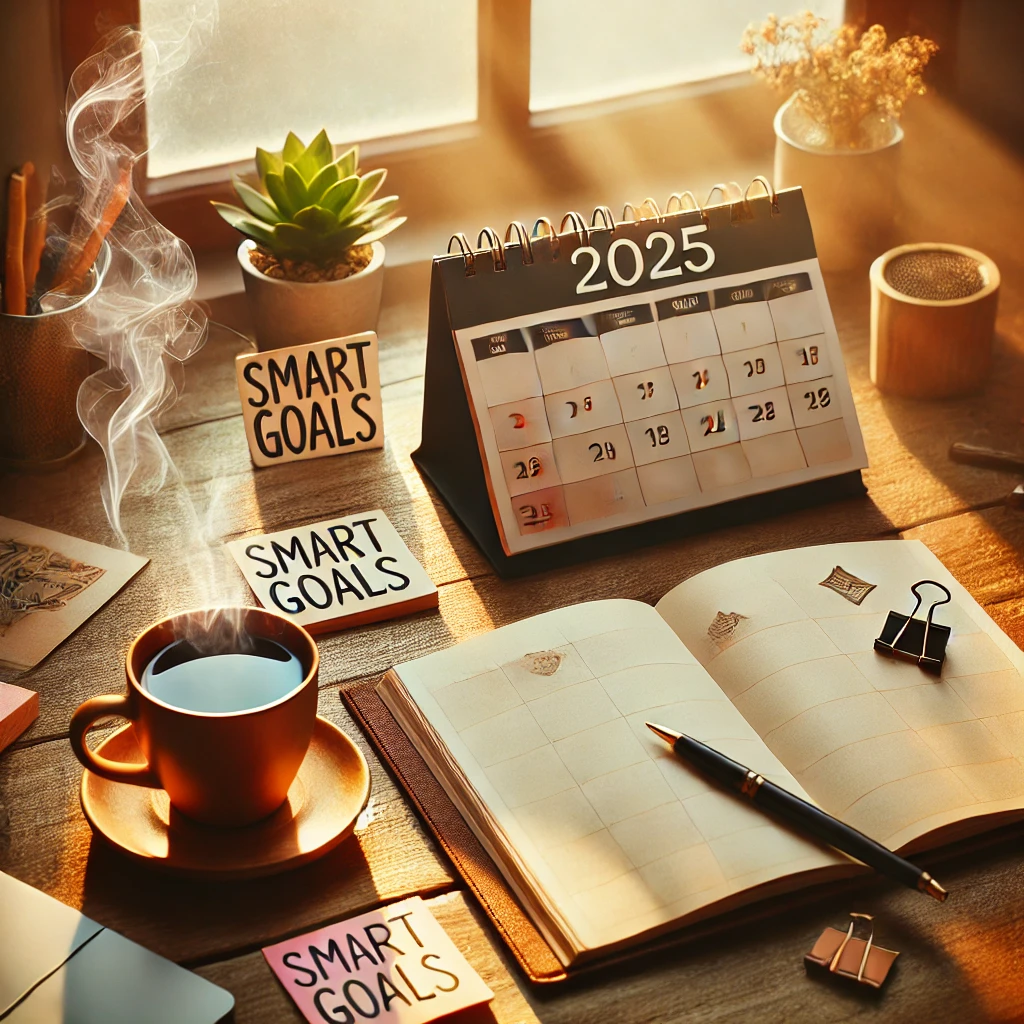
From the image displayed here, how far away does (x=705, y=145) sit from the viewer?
77.5 inches

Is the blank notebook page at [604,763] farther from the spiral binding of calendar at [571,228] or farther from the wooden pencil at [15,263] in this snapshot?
the wooden pencil at [15,263]

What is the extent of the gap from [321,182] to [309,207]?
0.12 ft

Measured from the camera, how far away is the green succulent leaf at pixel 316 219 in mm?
1339

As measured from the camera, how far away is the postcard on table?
1063 mm

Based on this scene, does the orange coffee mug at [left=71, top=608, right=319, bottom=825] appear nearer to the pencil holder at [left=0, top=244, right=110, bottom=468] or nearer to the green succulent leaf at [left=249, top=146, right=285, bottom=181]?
the pencil holder at [left=0, top=244, right=110, bottom=468]

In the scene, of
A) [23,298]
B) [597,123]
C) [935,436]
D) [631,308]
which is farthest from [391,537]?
[597,123]

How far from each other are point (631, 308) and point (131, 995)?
0.77m

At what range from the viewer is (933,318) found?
4.51 ft

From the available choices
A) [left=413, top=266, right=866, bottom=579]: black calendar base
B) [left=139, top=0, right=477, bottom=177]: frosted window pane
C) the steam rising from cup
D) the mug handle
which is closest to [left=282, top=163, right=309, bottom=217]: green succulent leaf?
the steam rising from cup

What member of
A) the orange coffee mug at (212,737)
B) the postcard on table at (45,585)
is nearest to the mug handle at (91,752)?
the orange coffee mug at (212,737)

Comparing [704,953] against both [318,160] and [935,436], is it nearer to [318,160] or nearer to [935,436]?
[935,436]

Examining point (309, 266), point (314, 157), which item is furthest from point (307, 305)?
point (314, 157)

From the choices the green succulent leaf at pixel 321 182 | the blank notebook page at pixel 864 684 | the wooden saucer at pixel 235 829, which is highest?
the green succulent leaf at pixel 321 182

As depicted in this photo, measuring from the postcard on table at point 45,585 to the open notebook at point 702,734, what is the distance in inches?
12.1
